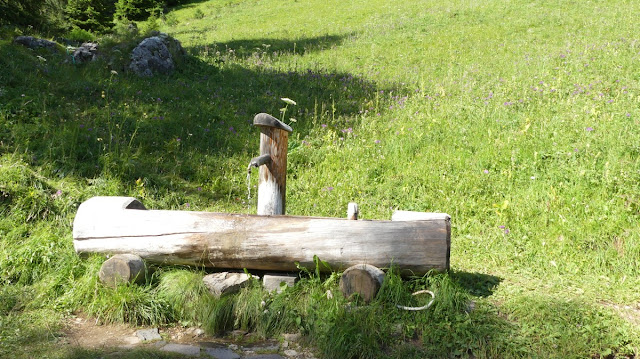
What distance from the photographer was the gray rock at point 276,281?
3.99 metres

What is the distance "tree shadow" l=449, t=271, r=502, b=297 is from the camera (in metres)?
4.07

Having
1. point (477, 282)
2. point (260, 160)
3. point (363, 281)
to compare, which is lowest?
point (477, 282)

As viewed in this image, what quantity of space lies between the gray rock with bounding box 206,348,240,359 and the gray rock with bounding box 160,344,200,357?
0.09 metres

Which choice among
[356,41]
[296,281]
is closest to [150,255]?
[296,281]

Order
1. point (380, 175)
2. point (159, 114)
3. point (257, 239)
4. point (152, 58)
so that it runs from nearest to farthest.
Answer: point (257, 239)
point (380, 175)
point (159, 114)
point (152, 58)

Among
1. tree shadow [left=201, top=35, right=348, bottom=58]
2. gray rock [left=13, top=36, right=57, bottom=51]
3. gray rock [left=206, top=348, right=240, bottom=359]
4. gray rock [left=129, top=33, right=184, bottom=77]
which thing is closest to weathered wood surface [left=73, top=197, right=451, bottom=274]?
gray rock [left=206, top=348, right=240, bottom=359]

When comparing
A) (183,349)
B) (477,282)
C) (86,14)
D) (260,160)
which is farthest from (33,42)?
(86,14)

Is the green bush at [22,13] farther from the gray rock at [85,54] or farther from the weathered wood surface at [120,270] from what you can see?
the weathered wood surface at [120,270]

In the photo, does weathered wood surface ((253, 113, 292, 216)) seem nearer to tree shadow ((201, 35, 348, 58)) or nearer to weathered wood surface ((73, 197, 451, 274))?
weathered wood surface ((73, 197, 451, 274))

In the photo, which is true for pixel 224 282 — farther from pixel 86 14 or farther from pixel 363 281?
pixel 86 14

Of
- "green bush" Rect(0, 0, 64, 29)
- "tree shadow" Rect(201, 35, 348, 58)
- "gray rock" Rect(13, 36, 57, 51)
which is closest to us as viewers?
"gray rock" Rect(13, 36, 57, 51)

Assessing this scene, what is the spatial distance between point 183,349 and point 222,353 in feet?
0.93

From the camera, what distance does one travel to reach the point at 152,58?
1045 centimetres

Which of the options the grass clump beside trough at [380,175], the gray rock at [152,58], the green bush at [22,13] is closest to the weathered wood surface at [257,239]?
the grass clump beside trough at [380,175]
